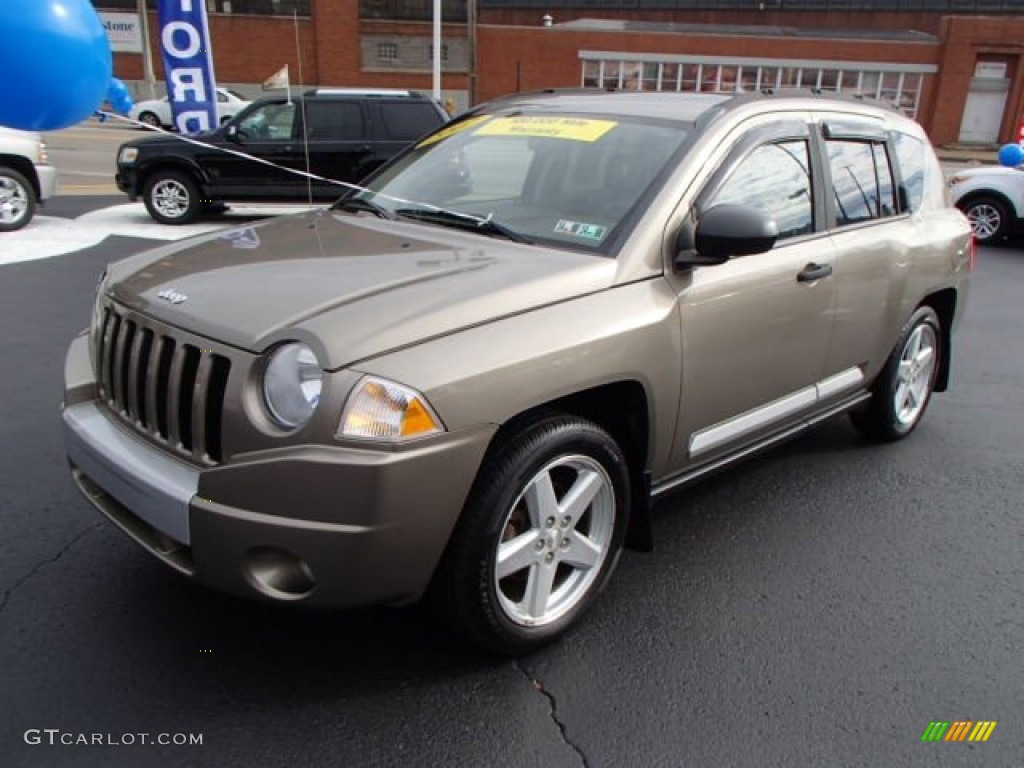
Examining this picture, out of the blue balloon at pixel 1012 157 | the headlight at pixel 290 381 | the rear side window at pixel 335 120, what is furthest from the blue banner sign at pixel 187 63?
the blue balloon at pixel 1012 157

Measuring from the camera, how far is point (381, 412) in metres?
2.16

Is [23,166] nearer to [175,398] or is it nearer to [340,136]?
[340,136]

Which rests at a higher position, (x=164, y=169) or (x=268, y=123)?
(x=268, y=123)

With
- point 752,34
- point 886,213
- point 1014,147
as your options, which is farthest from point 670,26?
point 886,213

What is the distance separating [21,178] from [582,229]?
9.11m

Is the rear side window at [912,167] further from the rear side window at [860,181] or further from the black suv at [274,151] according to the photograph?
the black suv at [274,151]

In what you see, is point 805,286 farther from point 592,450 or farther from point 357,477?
point 357,477

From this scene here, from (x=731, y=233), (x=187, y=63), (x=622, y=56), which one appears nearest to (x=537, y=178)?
(x=731, y=233)

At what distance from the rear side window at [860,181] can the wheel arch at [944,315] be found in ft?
2.52

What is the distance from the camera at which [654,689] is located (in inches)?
102

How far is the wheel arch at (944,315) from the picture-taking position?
4.65m

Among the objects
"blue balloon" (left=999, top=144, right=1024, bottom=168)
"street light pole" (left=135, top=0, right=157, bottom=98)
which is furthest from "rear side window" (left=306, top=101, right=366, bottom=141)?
"street light pole" (left=135, top=0, right=157, bottom=98)

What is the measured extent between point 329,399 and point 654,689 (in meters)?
1.36

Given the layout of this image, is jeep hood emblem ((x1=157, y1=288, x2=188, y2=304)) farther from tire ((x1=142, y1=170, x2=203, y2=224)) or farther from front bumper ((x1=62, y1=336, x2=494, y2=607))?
tire ((x1=142, y1=170, x2=203, y2=224))
